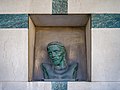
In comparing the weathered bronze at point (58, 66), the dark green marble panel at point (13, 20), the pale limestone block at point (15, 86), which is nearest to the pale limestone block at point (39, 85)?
the pale limestone block at point (15, 86)

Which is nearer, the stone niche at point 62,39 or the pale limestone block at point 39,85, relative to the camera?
the pale limestone block at point 39,85

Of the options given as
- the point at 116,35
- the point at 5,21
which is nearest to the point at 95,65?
the point at 116,35

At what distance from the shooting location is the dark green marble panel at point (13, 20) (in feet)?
9.45

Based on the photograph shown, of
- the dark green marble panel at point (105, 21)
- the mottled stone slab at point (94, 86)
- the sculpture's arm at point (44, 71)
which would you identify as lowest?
the mottled stone slab at point (94, 86)

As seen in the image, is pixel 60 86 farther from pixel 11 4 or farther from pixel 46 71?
pixel 11 4

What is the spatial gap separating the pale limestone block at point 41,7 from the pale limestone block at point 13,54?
207 millimetres

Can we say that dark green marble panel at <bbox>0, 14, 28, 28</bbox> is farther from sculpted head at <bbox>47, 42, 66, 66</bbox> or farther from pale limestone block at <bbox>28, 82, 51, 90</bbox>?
pale limestone block at <bbox>28, 82, 51, 90</bbox>

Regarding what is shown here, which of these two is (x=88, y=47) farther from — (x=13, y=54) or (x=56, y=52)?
(x=13, y=54)

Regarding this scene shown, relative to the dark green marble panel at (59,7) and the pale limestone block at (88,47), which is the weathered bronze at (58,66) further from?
the dark green marble panel at (59,7)

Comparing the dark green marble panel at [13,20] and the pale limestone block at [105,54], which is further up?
the dark green marble panel at [13,20]

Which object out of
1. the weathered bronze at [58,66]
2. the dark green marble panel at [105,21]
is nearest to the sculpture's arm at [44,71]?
the weathered bronze at [58,66]

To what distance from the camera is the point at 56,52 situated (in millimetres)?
2953

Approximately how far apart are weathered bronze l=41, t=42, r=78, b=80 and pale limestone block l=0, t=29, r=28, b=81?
25cm

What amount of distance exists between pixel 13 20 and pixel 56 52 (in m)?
0.50
